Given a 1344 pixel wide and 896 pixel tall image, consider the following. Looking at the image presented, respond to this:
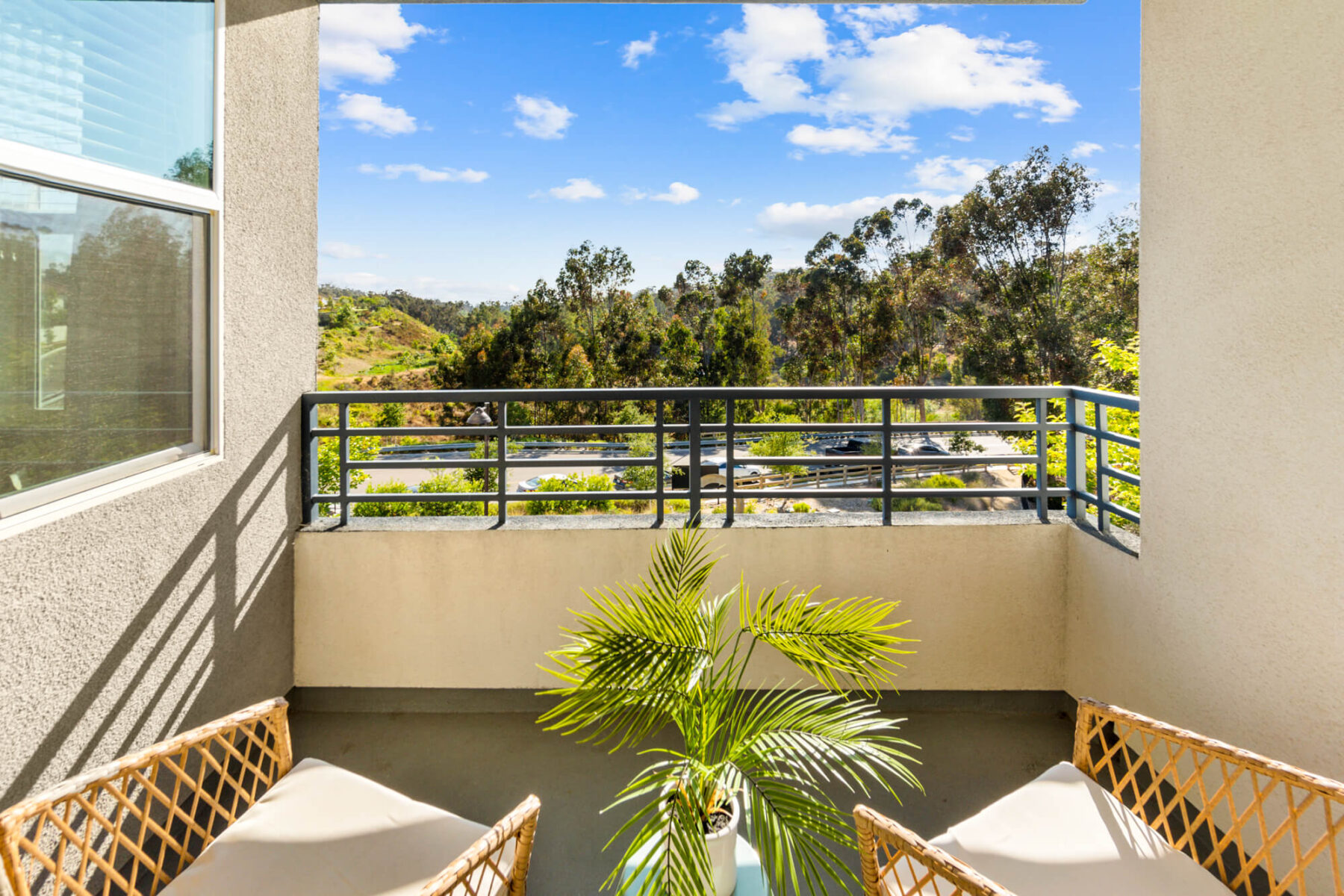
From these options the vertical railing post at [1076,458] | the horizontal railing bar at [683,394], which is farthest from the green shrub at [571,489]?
the vertical railing post at [1076,458]

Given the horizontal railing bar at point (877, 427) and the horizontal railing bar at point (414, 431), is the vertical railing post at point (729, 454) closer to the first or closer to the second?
the horizontal railing bar at point (877, 427)

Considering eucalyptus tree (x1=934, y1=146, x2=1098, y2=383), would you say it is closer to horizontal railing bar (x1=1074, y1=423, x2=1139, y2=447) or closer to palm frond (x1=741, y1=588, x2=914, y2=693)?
horizontal railing bar (x1=1074, y1=423, x2=1139, y2=447)

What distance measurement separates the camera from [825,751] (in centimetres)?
148

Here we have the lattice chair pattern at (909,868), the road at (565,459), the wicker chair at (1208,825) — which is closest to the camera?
the lattice chair pattern at (909,868)

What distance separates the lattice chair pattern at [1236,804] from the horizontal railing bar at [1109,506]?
2.47 feet

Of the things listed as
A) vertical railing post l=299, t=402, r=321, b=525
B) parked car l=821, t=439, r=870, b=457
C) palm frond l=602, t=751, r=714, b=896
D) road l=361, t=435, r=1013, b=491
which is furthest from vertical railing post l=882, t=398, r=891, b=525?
parked car l=821, t=439, r=870, b=457

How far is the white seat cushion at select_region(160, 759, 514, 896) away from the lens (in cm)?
123

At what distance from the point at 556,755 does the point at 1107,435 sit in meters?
2.34

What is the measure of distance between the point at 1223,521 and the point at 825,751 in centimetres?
131

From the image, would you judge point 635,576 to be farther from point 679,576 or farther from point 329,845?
point 329,845

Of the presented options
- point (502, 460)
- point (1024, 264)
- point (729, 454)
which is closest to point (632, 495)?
point (729, 454)

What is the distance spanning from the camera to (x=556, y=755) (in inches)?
97.8

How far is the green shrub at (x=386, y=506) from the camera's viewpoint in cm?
301

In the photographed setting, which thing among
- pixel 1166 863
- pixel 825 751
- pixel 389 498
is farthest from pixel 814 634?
pixel 389 498
